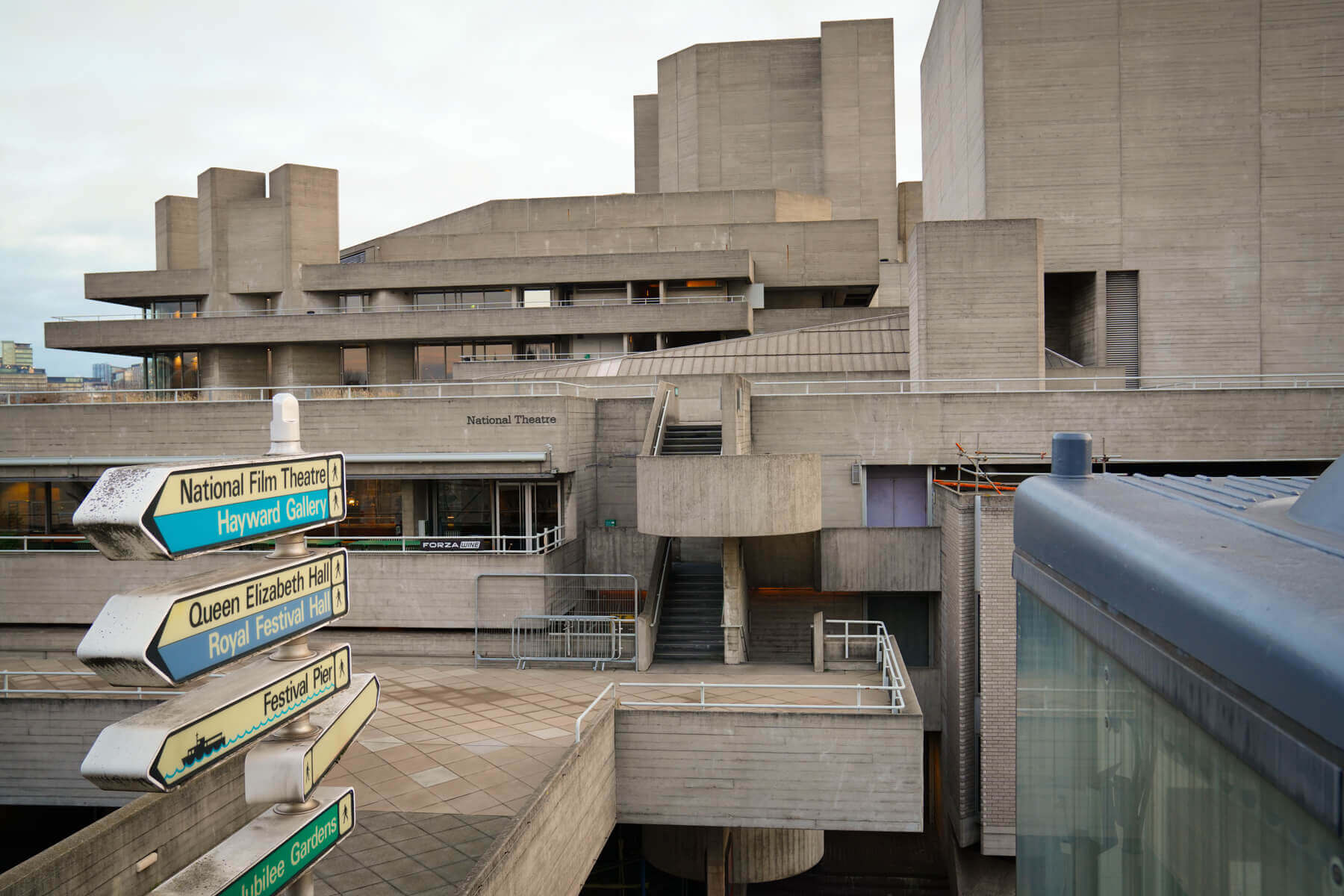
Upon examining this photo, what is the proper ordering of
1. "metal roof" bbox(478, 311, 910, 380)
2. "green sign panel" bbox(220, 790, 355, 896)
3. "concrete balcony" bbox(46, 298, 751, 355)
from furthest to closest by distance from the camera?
"concrete balcony" bbox(46, 298, 751, 355) < "metal roof" bbox(478, 311, 910, 380) < "green sign panel" bbox(220, 790, 355, 896)

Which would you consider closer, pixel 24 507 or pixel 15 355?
pixel 24 507

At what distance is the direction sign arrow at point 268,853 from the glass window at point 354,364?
42.5 m

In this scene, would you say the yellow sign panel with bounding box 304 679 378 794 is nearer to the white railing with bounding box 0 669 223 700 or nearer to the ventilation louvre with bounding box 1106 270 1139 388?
the white railing with bounding box 0 669 223 700

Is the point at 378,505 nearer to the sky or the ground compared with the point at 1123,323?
nearer to the ground

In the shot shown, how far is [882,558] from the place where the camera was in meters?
22.2

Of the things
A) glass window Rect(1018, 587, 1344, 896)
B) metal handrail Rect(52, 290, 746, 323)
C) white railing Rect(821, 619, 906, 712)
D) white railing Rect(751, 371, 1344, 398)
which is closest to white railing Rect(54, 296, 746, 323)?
metal handrail Rect(52, 290, 746, 323)

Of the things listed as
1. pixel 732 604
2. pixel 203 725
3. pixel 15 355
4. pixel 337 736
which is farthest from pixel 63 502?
pixel 15 355

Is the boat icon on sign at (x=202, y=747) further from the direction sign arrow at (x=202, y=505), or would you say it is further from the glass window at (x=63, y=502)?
the glass window at (x=63, y=502)

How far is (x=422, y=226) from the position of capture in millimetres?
52406

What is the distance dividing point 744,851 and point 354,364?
114 ft

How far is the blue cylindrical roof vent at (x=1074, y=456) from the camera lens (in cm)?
596

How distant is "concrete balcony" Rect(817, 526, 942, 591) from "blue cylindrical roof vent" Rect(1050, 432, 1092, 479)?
53.5ft

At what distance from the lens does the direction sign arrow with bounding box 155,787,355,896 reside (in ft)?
18.2

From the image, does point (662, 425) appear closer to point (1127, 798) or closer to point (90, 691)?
point (90, 691)
